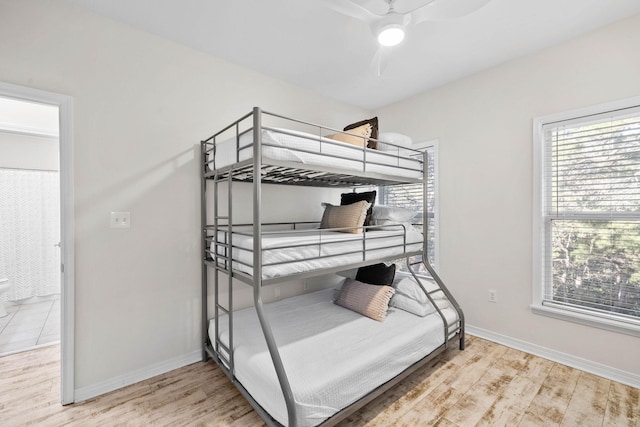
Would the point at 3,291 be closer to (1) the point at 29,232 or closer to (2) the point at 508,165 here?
(1) the point at 29,232

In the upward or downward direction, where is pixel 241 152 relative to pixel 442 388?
upward

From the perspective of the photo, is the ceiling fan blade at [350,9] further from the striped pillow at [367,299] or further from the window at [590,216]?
the striped pillow at [367,299]

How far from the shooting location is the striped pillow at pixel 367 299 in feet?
7.44

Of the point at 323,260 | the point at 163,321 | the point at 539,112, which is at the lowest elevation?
the point at 163,321

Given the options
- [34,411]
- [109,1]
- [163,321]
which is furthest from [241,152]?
[34,411]

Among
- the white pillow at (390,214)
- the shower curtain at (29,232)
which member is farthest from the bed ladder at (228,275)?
→ the shower curtain at (29,232)

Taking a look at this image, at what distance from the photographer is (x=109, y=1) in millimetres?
1744

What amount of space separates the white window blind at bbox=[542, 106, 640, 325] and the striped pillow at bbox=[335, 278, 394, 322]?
135 cm

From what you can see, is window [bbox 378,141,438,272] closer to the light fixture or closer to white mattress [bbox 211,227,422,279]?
white mattress [bbox 211,227,422,279]

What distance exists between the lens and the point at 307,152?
1.72 m

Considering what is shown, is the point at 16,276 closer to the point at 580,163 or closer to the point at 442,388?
the point at 442,388

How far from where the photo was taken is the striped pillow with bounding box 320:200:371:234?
2266mm

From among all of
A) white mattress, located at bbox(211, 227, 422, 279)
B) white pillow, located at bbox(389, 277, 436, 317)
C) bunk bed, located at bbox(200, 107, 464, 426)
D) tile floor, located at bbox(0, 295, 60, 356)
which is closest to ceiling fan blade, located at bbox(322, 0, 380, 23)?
bunk bed, located at bbox(200, 107, 464, 426)

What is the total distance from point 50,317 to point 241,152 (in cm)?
329
